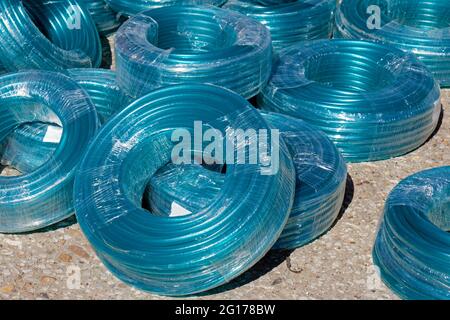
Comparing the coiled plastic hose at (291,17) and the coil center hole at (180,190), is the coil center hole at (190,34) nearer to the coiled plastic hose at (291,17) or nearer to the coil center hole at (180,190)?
the coiled plastic hose at (291,17)

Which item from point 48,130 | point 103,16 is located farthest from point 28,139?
point 103,16

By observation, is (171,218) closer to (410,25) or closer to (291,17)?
(291,17)

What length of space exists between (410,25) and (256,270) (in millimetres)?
3730

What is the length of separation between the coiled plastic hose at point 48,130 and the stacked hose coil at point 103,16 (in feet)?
4.52

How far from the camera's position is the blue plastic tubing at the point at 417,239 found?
4.47 m

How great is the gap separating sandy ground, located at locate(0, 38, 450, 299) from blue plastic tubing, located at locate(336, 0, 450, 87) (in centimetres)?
178

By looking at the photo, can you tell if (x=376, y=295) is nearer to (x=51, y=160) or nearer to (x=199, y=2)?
(x=51, y=160)

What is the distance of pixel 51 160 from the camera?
516cm

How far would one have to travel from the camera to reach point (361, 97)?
5.84m

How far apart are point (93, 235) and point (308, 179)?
1.42 meters

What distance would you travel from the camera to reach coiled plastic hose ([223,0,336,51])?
680 cm

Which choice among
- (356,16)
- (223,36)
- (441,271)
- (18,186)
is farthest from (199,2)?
(441,271)

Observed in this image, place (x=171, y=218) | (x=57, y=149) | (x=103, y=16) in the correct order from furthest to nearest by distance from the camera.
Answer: (x=103, y=16), (x=57, y=149), (x=171, y=218)

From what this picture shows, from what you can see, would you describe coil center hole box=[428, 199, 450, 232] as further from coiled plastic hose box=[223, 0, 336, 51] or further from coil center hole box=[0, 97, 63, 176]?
coil center hole box=[0, 97, 63, 176]
